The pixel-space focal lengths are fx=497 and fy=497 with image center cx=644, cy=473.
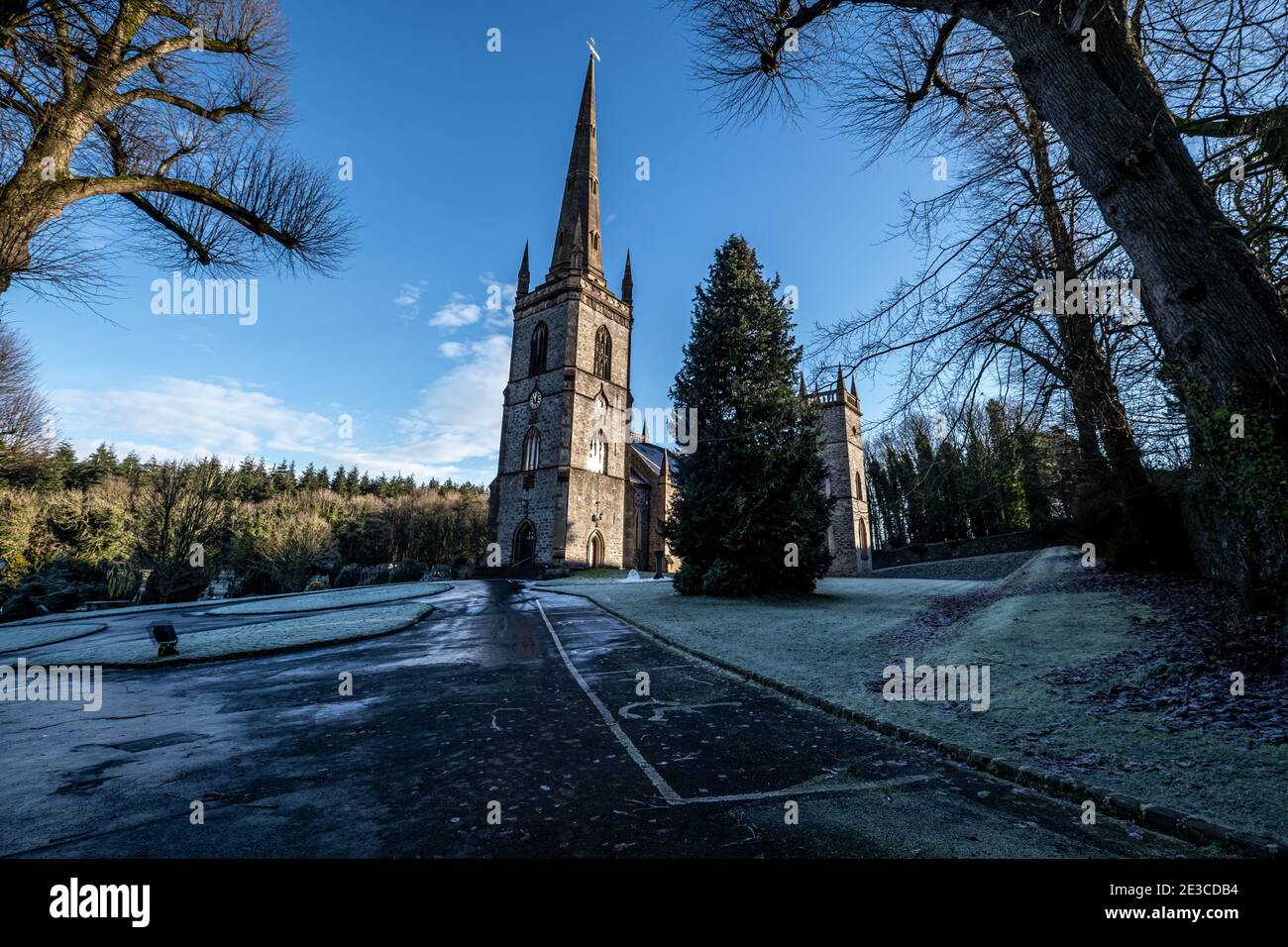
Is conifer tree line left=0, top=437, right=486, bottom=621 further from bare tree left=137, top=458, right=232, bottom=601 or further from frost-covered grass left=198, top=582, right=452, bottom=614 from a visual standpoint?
frost-covered grass left=198, top=582, right=452, bottom=614

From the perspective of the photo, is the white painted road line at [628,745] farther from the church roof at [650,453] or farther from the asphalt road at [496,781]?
the church roof at [650,453]

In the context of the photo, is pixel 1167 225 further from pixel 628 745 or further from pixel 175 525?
pixel 175 525

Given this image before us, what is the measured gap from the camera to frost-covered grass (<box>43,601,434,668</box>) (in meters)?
9.43

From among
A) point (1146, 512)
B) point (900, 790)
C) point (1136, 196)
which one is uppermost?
point (1136, 196)

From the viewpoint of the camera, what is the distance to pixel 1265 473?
4672 mm

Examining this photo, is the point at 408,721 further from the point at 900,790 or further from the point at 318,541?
Answer: the point at 318,541

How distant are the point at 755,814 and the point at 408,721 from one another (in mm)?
3927

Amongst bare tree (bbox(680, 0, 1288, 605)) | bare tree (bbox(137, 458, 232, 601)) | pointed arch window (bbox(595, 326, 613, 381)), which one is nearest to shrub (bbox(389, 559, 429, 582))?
bare tree (bbox(137, 458, 232, 601))

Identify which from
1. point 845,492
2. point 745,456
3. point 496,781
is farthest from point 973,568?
point 496,781

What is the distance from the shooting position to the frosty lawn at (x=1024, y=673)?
11.3ft

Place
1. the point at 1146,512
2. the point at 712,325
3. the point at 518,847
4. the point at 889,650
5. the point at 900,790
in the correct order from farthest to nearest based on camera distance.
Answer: the point at 712,325
the point at 1146,512
the point at 889,650
the point at 900,790
the point at 518,847
